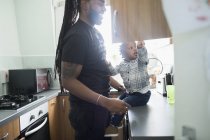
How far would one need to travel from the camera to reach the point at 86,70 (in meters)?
1.08

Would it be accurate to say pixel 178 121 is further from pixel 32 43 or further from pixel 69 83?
pixel 32 43

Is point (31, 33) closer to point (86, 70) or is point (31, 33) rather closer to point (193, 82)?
point (86, 70)

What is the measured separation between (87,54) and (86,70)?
3.3 inches

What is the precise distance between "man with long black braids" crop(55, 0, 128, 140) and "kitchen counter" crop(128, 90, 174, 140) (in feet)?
0.36

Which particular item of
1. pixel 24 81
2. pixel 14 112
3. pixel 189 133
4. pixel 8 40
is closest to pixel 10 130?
pixel 14 112

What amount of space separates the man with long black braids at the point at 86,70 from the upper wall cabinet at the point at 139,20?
13 centimetres

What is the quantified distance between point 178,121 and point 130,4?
24.3 inches

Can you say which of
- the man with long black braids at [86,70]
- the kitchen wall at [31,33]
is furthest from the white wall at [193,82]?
the kitchen wall at [31,33]

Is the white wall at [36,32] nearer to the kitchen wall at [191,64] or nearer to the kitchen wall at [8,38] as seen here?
the kitchen wall at [8,38]

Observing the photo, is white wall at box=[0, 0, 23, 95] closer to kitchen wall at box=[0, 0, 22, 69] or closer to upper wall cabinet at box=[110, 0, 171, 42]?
kitchen wall at box=[0, 0, 22, 69]

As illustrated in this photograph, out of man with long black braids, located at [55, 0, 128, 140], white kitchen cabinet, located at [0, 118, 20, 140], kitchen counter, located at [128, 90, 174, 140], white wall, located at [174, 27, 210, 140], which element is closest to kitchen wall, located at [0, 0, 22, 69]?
white kitchen cabinet, located at [0, 118, 20, 140]

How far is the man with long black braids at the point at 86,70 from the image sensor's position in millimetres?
993

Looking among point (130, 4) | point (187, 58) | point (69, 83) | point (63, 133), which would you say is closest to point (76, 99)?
point (69, 83)

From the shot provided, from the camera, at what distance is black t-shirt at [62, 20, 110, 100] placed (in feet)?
3.26
